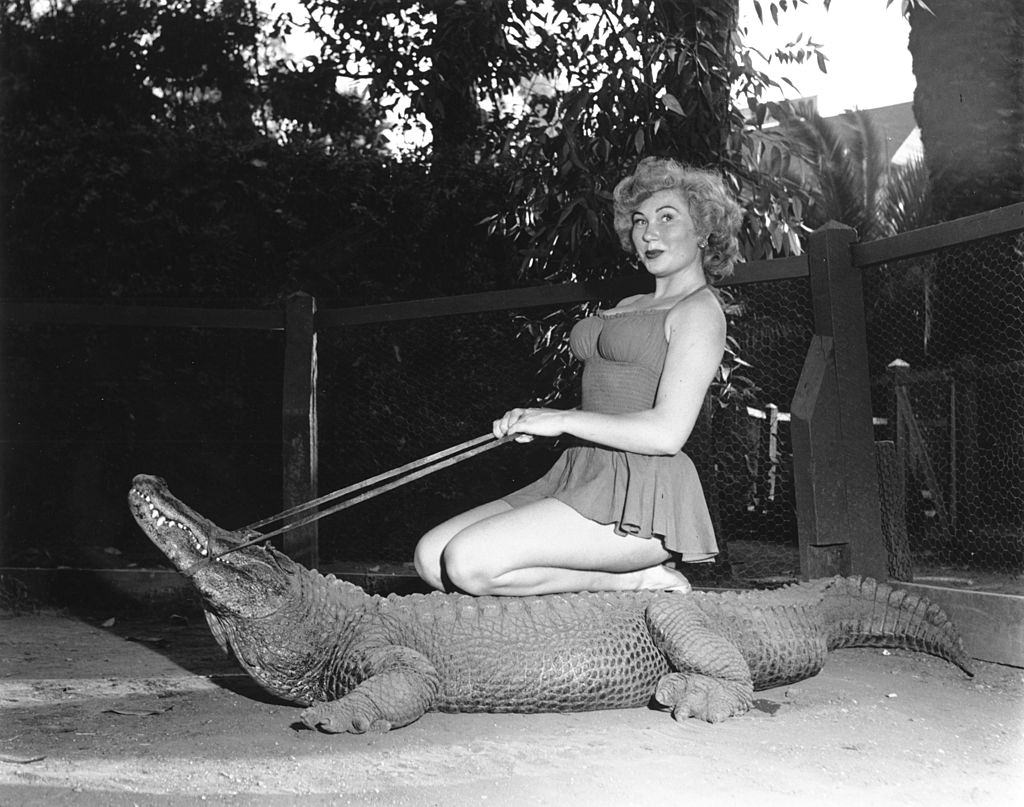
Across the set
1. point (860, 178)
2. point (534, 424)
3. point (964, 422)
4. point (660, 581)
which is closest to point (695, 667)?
point (660, 581)

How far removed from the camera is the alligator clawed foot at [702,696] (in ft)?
8.91

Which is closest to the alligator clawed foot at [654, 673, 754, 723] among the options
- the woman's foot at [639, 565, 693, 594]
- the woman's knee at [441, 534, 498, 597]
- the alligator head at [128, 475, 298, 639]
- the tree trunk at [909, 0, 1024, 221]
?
the woman's foot at [639, 565, 693, 594]

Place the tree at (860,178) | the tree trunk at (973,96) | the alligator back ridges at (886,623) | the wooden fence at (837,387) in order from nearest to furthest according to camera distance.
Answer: the alligator back ridges at (886,623), the wooden fence at (837,387), the tree trunk at (973,96), the tree at (860,178)

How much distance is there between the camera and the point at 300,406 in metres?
4.85

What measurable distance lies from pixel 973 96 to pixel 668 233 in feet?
12.0

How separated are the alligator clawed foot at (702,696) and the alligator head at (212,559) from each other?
1.11 metres

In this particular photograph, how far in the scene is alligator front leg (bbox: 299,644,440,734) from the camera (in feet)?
8.21

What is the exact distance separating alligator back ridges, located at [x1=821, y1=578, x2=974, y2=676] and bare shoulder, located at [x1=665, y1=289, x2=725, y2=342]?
101cm

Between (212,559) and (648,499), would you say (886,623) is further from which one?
(212,559)

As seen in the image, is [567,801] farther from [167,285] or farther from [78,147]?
[78,147]

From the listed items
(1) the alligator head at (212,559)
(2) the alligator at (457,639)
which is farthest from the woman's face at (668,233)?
(1) the alligator head at (212,559)

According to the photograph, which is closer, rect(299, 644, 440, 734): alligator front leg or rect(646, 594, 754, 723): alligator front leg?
rect(299, 644, 440, 734): alligator front leg

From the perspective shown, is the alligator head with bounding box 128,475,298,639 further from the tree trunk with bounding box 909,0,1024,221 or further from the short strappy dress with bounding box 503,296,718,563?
the tree trunk with bounding box 909,0,1024,221

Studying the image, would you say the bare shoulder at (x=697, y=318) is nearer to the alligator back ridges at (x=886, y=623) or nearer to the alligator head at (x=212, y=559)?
the alligator back ridges at (x=886, y=623)
